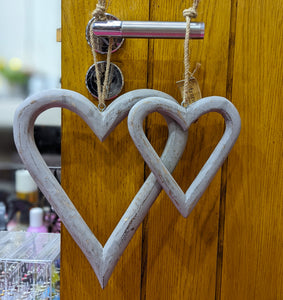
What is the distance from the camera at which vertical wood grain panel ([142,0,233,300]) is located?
553 mm

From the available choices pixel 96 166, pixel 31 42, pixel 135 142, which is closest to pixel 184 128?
pixel 135 142

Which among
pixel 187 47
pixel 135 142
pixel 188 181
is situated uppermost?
pixel 187 47

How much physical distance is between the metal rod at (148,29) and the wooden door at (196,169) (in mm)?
96

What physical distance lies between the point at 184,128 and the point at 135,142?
9 centimetres

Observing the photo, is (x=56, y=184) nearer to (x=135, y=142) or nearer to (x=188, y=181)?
(x=135, y=142)

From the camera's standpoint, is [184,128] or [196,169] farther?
[196,169]

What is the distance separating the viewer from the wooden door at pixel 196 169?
1.82ft

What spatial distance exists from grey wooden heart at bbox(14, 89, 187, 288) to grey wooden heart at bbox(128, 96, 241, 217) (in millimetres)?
21

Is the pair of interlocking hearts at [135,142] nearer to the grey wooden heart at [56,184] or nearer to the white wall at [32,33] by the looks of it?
the grey wooden heart at [56,184]

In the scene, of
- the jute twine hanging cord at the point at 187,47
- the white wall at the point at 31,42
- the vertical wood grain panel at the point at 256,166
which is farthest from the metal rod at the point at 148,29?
the white wall at the point at 31,42

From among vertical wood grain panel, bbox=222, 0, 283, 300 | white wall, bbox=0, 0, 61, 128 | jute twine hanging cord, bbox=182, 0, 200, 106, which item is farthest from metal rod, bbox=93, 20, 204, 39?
white wall, bbox=0, 0, 61, 128

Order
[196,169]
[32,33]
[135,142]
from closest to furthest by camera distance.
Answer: [135,142]
[196,169]
[32,33]

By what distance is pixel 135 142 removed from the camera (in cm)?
44

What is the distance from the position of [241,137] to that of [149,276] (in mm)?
341
